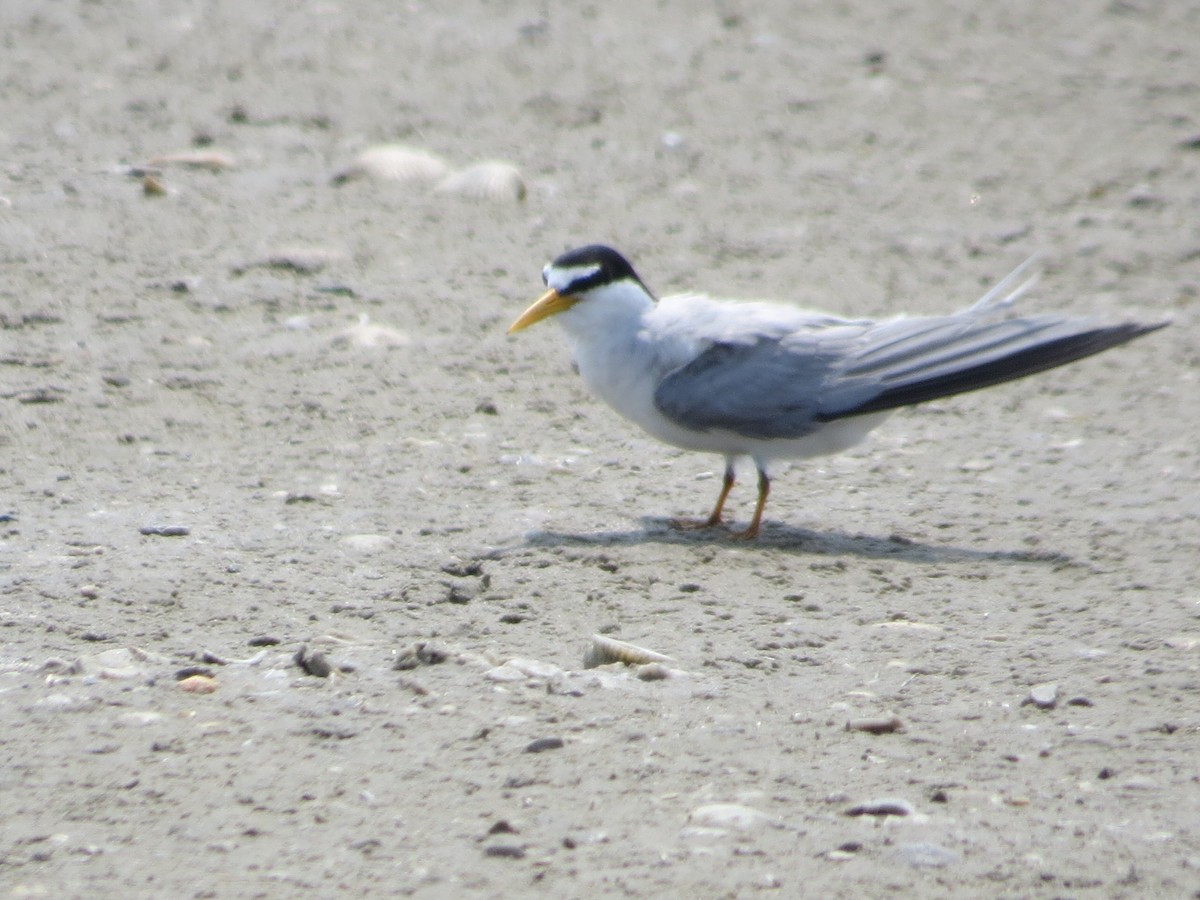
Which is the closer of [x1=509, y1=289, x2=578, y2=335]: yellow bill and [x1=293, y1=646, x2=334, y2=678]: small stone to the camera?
[x1=293, y1=646, x2=334, y2=678]: small stone

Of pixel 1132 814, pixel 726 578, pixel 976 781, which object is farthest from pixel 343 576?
pixel 1132 814

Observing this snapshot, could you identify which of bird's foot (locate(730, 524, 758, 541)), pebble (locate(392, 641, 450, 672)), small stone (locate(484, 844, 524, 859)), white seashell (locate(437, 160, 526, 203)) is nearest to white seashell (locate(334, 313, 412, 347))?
white seashell (locate(437, 160, 526, 203))

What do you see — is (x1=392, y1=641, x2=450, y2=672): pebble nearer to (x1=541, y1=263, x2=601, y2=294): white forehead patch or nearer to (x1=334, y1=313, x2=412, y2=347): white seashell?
(x1=541, y1=263, x2=601, y2=294): white forehead patch

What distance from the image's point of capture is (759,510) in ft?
17.1

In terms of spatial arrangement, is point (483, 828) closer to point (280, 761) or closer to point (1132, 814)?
point (280, 761)

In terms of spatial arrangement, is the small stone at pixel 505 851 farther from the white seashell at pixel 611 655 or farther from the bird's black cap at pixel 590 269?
the bird's black cap at pixel 590 269

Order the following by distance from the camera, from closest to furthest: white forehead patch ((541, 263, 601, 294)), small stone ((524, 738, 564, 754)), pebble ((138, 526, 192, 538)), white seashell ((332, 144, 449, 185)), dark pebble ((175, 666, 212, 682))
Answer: small stone ((524, 738, 564, 754)) → dark pebble ((175, 666, 212, 682)) → pebble ((138, 526, 192, 538)) → white forehead patch ((541, 263, 601, 294)) → white seashell ((332, 144, 449, 185))

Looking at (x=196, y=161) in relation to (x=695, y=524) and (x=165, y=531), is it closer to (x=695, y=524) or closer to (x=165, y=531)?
(x=165, y=531)

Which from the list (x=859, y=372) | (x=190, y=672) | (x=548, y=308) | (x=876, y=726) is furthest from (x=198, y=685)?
(x=859, y=372)

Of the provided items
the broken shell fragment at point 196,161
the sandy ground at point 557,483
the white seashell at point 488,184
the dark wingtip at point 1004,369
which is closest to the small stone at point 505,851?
the sandy ground at point 557,483

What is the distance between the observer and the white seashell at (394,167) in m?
7.91

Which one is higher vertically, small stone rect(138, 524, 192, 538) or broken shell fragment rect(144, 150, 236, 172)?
broken shell fragment rect(144, 150, 236, 172)

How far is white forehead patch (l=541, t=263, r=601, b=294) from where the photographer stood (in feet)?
18.1

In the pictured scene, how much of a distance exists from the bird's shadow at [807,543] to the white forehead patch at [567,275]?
801mm
